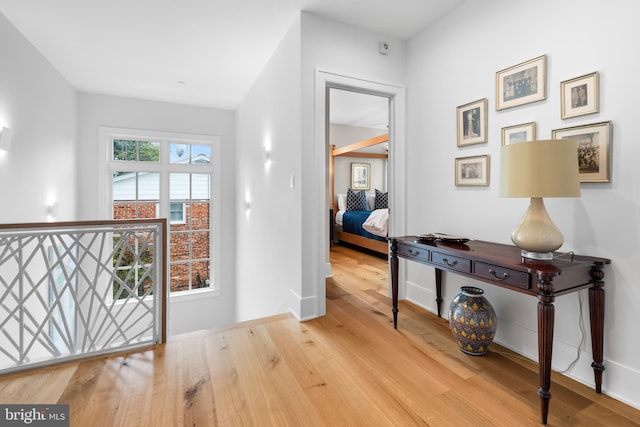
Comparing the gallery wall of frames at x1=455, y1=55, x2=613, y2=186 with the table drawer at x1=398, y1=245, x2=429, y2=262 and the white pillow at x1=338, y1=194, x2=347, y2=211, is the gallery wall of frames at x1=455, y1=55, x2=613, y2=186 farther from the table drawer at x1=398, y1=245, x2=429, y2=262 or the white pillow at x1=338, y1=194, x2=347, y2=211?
the white pillow at x1=338, y1=194, x2=347, y2=211

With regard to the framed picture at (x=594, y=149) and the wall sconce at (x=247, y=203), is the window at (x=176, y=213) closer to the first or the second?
the wall sconce at (x=247, y=203)

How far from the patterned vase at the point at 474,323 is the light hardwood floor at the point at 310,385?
0.08 m

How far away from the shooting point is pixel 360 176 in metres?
6.68

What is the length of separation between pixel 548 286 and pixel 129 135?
525 cm

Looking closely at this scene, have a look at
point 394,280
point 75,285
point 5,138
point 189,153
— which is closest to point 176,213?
point 189,153

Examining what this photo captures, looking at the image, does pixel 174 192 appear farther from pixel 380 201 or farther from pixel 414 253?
pixel 414 253

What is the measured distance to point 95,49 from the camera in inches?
121

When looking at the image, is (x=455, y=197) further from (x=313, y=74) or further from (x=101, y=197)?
(x=101, y=197)

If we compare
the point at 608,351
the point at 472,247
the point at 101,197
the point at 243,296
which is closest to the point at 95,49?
the point at 101,197

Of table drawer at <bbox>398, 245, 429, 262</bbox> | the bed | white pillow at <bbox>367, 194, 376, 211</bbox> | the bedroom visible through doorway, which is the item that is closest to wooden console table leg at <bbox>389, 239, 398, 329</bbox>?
table drawer at <bbox>398, 245, 429, 262</bbox>

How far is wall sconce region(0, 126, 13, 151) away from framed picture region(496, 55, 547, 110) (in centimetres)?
377

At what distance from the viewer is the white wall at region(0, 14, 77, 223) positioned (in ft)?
8.35

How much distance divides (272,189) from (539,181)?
2.36m

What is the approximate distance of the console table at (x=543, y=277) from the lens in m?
1.39
